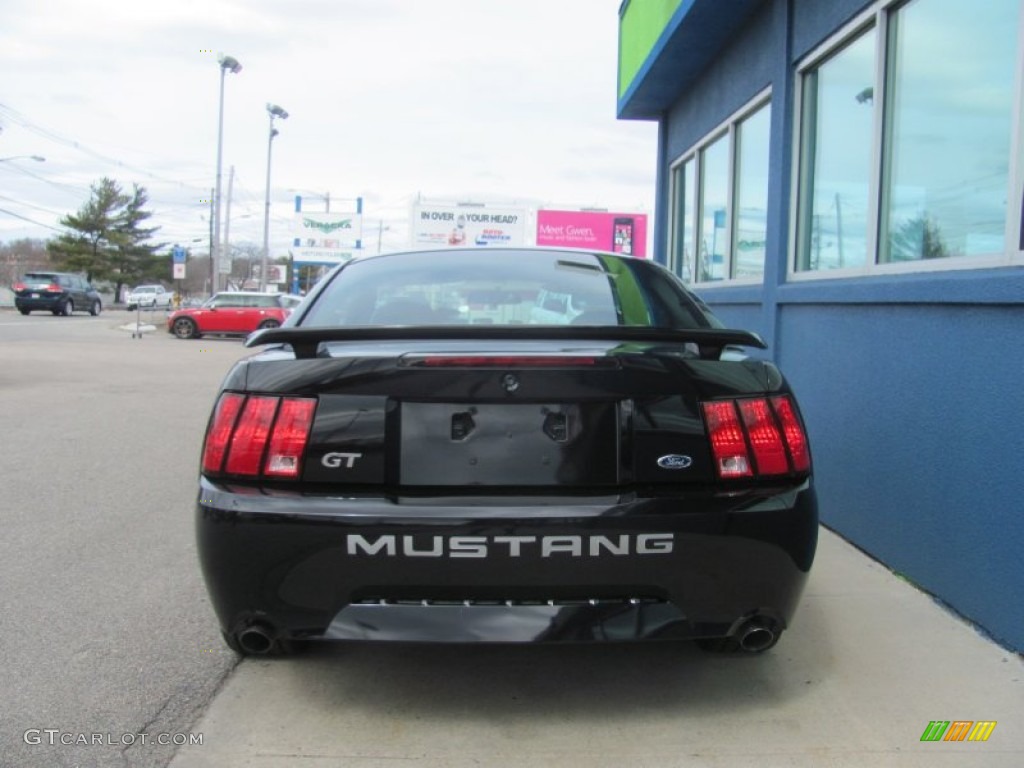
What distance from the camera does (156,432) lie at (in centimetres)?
820

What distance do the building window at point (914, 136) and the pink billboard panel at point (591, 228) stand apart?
29.6 m

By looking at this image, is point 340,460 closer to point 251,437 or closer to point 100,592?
point 251,437

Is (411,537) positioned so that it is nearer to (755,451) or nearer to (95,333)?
(755,451)

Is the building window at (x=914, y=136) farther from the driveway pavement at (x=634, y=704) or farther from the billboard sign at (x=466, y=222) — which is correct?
the billboard sign at (x=466, y=222)

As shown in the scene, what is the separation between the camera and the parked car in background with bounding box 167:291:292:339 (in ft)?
86.5

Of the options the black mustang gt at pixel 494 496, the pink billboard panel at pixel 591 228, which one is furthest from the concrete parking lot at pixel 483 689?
the pink billboard panel at pixel 591 228

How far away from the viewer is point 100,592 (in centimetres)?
386

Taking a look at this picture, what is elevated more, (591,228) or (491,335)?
(591,228)

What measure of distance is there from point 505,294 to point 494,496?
124cm

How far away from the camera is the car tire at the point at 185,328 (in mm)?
26422

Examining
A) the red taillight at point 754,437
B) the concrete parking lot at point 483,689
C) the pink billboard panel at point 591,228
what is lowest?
the concrete parking lot at point 483,689

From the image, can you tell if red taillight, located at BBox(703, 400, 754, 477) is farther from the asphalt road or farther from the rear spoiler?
the asphalt road

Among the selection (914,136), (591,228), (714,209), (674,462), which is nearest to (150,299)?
(591,228)

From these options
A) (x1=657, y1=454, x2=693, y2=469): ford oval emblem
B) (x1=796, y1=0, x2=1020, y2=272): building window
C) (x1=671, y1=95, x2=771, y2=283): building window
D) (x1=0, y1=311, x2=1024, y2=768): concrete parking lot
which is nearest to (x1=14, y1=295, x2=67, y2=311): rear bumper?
(x1=671, y1=95, x2=771, y2=283): building window
